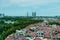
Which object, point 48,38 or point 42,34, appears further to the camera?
point 42,34

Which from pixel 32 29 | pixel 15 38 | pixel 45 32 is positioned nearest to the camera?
pixel 15 38

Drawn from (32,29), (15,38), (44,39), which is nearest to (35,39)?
(44,39)

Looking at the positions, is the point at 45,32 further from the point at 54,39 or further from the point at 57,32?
the point at 54,39

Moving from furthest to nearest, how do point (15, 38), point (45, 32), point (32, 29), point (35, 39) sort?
point (32, 29), point (45, 32), point (15, 38), point (35, 39)

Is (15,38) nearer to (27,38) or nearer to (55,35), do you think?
(27,38)

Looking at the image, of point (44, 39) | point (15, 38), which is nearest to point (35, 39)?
point (44, 39)

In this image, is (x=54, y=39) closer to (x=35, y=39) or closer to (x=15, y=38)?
(x=35, y=39)

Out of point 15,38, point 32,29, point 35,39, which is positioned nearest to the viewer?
point 35,39

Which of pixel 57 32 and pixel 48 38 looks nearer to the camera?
pixel 48 38
